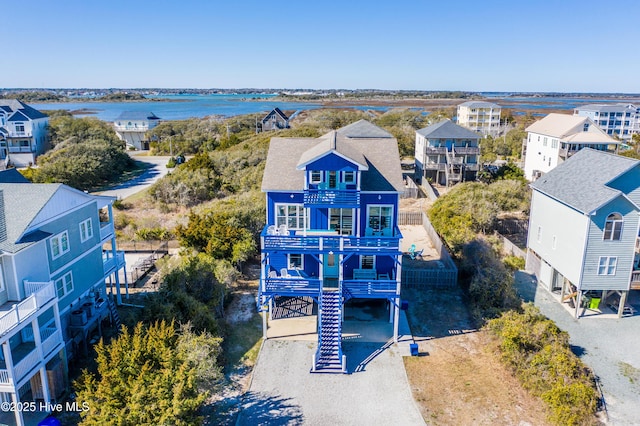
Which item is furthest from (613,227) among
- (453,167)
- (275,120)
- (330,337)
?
(275,120)

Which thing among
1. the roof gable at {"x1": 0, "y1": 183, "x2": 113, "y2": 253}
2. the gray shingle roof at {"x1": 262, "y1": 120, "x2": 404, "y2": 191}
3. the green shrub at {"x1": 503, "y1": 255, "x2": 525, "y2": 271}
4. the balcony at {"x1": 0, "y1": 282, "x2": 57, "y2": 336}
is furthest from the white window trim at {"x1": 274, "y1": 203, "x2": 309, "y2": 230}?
the green shrub at {"x1": 503, "y1": 255, "x2": 525, "y2": 271}

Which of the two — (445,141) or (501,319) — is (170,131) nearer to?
(445,141)

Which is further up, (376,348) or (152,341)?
(152,341)

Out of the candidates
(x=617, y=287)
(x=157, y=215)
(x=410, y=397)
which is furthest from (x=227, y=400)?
(x=157, y=215)

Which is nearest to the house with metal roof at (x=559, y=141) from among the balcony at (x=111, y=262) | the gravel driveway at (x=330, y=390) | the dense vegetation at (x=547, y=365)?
the dense vegetation at (x=547, y=365)

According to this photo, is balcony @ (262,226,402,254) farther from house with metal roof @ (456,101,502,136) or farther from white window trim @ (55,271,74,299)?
house with metal roof @ (456,101,502,136)

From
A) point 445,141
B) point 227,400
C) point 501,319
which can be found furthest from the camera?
point 445,141
